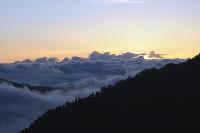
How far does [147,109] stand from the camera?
161250 mm

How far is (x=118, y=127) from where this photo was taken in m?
156

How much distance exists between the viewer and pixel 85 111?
19175cm

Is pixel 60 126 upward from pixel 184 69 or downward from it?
downward

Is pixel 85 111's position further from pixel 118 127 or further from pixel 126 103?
pixel 118 127

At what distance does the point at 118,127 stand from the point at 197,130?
1446 inches

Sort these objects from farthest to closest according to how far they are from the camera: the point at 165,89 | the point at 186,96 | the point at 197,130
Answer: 1. the point at 165,89
2. the point at 186,96
3. the point at 197,130

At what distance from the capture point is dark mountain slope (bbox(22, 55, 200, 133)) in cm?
14344

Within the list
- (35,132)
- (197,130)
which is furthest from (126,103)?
(197,130)

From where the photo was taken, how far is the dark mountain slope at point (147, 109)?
143 m

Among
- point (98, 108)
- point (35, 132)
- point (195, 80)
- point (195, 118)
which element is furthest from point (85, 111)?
point (195, 118)

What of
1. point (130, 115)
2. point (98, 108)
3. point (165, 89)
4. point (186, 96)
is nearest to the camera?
point (186, 96)

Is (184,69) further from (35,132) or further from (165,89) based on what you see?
(35,132)

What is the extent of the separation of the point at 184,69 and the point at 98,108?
31074mm

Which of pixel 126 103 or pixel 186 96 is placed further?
pixel 126 103
